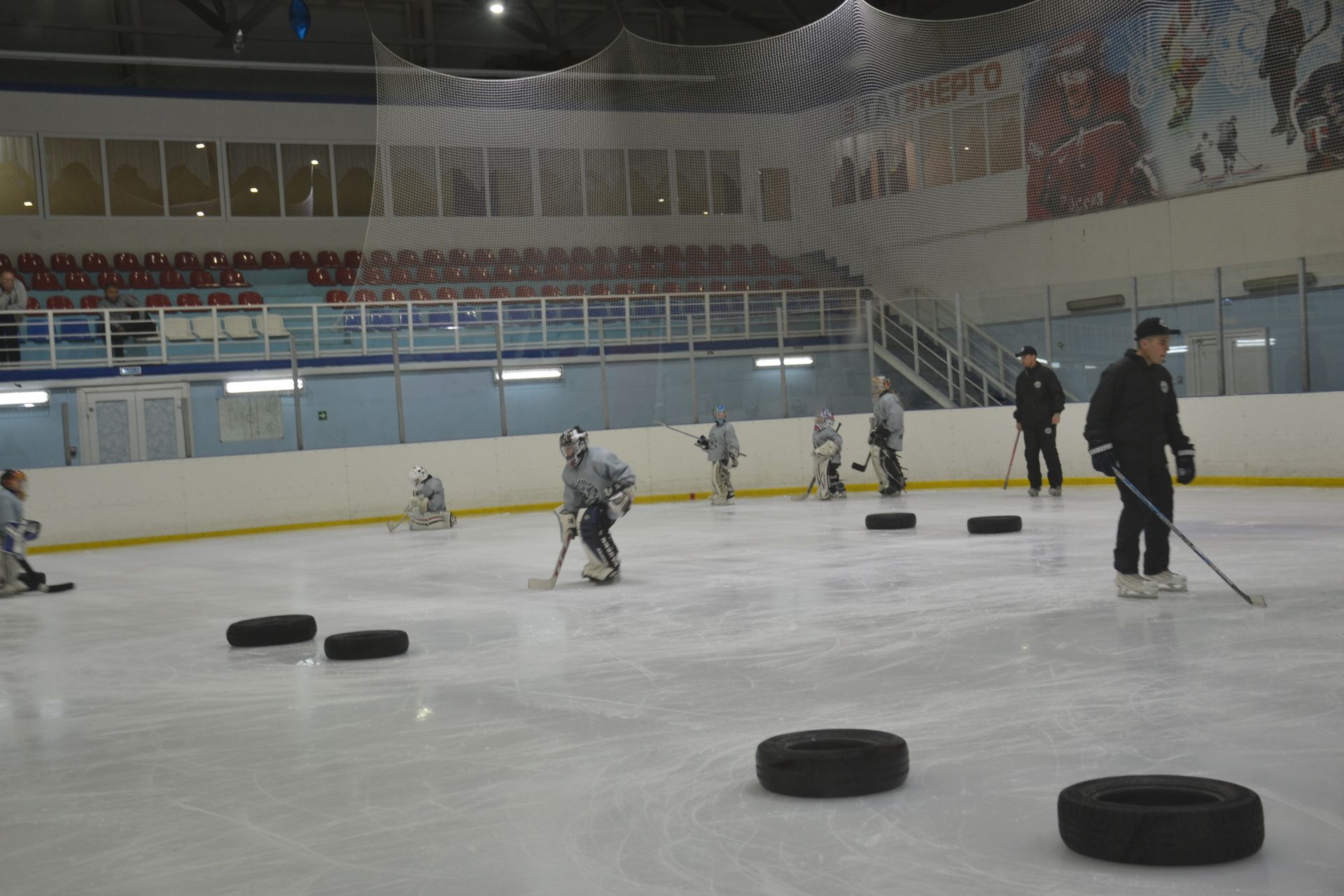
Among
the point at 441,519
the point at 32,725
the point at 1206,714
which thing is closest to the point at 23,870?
the point at 32,725

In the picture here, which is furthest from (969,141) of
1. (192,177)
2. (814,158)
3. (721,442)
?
(192,177)

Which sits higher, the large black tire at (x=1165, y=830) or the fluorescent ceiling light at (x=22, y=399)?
the fluorescent ceiling light at (x=22, y=399)

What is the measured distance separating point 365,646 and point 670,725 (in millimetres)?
2164

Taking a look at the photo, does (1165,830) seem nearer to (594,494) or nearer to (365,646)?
(365,646)

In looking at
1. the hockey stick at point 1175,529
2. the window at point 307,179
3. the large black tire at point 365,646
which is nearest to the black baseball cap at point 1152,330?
the hockey stick at point 1175,529

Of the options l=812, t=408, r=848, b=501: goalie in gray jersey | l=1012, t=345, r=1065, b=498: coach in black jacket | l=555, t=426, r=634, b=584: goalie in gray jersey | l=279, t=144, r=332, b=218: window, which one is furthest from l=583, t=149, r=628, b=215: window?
l=279, t=144, r=332, b=218: window

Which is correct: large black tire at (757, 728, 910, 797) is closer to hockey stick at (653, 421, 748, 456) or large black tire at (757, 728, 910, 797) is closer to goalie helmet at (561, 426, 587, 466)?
goalie helmet at (561, 426, 587, 466)

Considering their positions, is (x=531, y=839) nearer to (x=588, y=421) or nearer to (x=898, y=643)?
(x=898, y=643)

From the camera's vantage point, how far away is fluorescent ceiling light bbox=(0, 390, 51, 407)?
14.2 m

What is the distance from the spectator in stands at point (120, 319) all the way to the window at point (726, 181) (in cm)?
713

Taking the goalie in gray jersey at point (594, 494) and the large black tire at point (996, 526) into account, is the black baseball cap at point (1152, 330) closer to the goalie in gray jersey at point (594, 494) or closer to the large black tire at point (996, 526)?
the goalie in gray jersey at point (594, 494)

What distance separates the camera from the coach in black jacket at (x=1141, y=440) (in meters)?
6.22

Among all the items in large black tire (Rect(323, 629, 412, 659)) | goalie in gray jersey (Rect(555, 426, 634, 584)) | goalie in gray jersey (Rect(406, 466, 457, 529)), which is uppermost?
goalie in gray jersey (Rect(555, 426, 634, 584))

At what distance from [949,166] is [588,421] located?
5.37m
